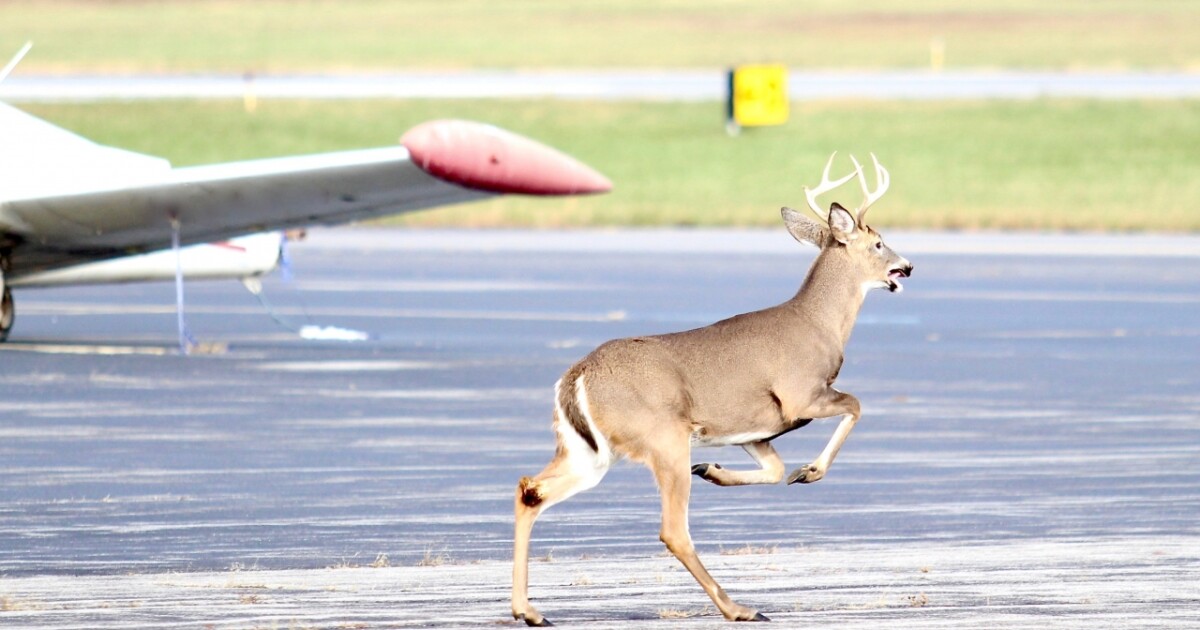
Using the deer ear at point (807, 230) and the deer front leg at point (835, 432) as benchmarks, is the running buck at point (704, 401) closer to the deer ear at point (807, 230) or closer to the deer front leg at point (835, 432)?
the deer front leg at point (835, 432)

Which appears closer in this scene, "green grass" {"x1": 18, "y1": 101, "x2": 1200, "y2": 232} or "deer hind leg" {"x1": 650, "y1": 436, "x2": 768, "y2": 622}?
"deer hind leg" {"x1": 650, "y1": 436, "x2": 768, "y2": 622}

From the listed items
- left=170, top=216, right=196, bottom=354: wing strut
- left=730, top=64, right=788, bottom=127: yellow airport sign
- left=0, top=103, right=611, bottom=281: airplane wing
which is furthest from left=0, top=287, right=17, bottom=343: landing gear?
left=730, top=64, right=788, bottom=127: yellow airport sign

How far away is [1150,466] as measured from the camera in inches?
459

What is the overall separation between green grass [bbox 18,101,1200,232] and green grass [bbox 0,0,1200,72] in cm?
1935

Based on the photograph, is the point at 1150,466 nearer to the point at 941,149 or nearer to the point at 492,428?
the point at 492,428

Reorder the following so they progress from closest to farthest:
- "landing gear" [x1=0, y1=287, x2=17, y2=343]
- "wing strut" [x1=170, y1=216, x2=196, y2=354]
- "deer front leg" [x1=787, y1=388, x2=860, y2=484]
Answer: "deer front leg" [x1=787, y1=388, x2=860, y2=484] < "wing strut" [x1=170, y1=216, x2=196, y2=354] < "landing gear" [x1=0, y1=287, x2=17, y2=343]

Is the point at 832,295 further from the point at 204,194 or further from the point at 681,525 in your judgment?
the point at 204,194

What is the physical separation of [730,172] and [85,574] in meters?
32.8

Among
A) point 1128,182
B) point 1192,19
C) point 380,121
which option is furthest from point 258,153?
point 1192,19

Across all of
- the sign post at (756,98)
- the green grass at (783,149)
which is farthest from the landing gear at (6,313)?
the sign post at (756,98)

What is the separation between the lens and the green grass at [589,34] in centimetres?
7006

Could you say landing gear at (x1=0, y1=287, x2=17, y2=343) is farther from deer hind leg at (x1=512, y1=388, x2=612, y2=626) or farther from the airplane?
deer hind leg at (x1=512, y1=388, x2=612, y2=626)

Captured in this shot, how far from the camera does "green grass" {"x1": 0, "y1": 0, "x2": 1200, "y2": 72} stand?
230 feet

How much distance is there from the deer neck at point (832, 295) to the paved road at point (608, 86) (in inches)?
1621
